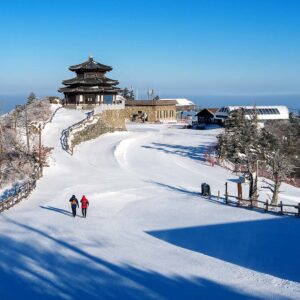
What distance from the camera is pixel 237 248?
17250mm

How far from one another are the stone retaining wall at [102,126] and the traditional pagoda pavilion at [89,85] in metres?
3.00

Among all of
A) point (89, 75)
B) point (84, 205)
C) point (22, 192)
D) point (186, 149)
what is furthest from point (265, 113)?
point (84, 205)

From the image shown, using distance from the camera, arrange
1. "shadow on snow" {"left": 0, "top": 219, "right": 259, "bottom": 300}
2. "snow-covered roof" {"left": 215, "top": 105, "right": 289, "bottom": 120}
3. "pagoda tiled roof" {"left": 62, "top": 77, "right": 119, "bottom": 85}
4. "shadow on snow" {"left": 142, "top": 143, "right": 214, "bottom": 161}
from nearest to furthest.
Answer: "shadow on snow" {"left": 0, "top": 219, "right": 259, "bottom": 300} → "shadow on snow" {"left": 142, "top": 143, "right": 214, "bottom": 161} → "pagoda tiled roof" {"left": 62, "top": 77, "right": 119, "bottom": 85} → "snow-covered roof" {"left": 215, "top": 105, "right": 289, "bottom": 120}

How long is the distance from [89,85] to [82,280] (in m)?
43.8

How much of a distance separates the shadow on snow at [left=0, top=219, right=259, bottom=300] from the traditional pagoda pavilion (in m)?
40.7

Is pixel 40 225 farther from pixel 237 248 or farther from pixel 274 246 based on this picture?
pixel 274 246

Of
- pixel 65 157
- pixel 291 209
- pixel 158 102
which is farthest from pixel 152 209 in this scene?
pixel 158 102

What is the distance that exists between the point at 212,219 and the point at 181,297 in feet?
28.8

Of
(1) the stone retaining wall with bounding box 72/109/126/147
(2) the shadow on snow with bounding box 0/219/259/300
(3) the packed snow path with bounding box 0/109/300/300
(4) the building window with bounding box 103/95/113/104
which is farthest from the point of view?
(4) the building window with bounding box 103/95/113/104

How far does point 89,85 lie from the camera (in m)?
55.4

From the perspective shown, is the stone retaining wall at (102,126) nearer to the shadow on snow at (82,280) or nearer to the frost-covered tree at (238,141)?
the frost-covered tree at (238,141)

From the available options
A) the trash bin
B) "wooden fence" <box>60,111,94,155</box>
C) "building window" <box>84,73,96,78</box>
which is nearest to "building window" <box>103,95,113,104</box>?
"building window" <box>84,73,96,78</box>

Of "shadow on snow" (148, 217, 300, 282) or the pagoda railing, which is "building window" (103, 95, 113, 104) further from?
"shadow on snow" (148, 217, 300, 282)

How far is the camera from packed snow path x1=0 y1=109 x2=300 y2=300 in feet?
43.4
